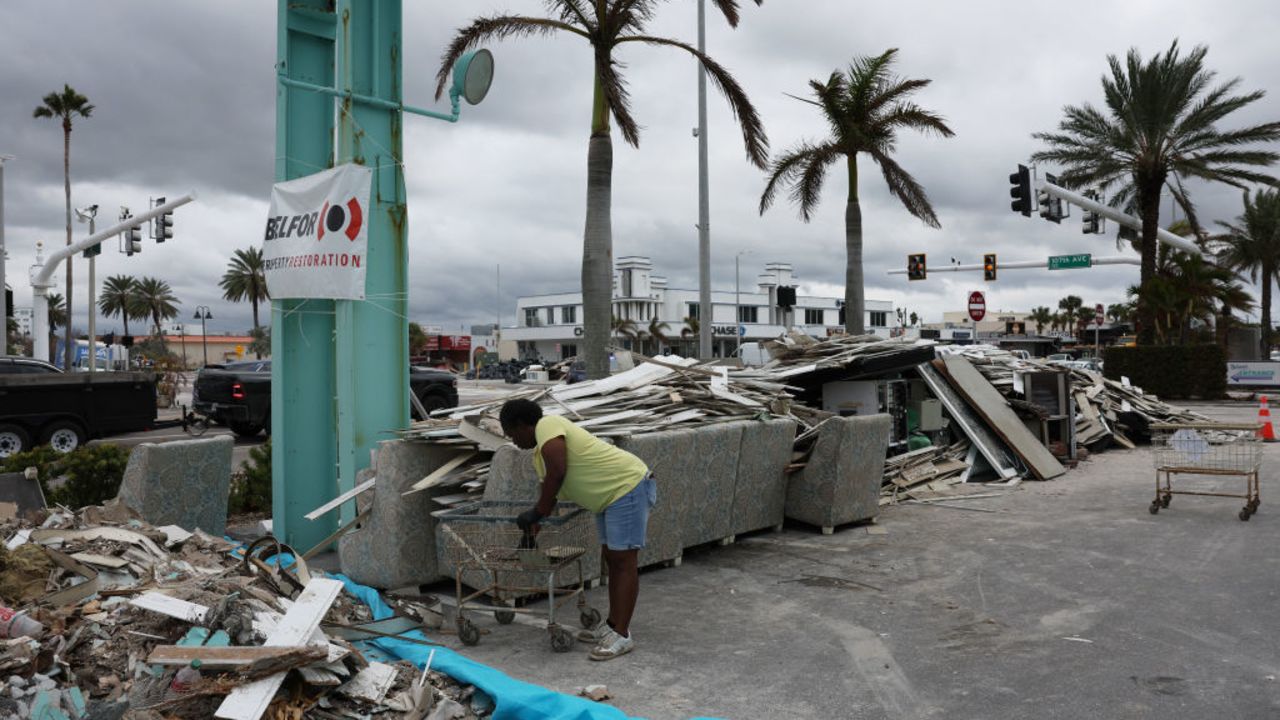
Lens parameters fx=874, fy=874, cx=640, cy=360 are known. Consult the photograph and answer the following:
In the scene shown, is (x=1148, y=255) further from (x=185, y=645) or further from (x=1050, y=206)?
(x=185, y=645)

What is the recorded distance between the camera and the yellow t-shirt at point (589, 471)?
536cm

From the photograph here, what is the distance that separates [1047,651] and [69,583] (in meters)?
6.02

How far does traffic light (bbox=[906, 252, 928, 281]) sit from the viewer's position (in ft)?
112

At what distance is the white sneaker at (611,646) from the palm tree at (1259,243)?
45817 millimetres

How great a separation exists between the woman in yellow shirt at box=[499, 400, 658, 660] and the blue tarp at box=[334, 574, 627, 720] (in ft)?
2.71

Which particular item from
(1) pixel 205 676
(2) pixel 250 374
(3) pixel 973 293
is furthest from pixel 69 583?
(3) pixel 973 293

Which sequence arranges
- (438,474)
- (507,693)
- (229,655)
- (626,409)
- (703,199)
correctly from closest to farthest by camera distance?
(229,655)
(507,693)
(438,474)
(626,409)
(703,199)

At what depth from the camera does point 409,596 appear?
21.3ft

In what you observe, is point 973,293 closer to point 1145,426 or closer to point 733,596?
point 1145,426

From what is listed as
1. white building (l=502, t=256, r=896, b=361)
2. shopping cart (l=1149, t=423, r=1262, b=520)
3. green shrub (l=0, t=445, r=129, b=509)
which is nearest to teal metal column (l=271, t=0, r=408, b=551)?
green shrub (l=0, t=445, r=129, b=509)

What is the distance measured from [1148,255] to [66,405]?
31583mm

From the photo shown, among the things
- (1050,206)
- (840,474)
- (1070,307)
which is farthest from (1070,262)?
(1070,307)

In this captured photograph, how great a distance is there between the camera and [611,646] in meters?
5.36

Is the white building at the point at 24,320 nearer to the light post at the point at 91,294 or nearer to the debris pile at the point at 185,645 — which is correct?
the light post at the point at 91,294
